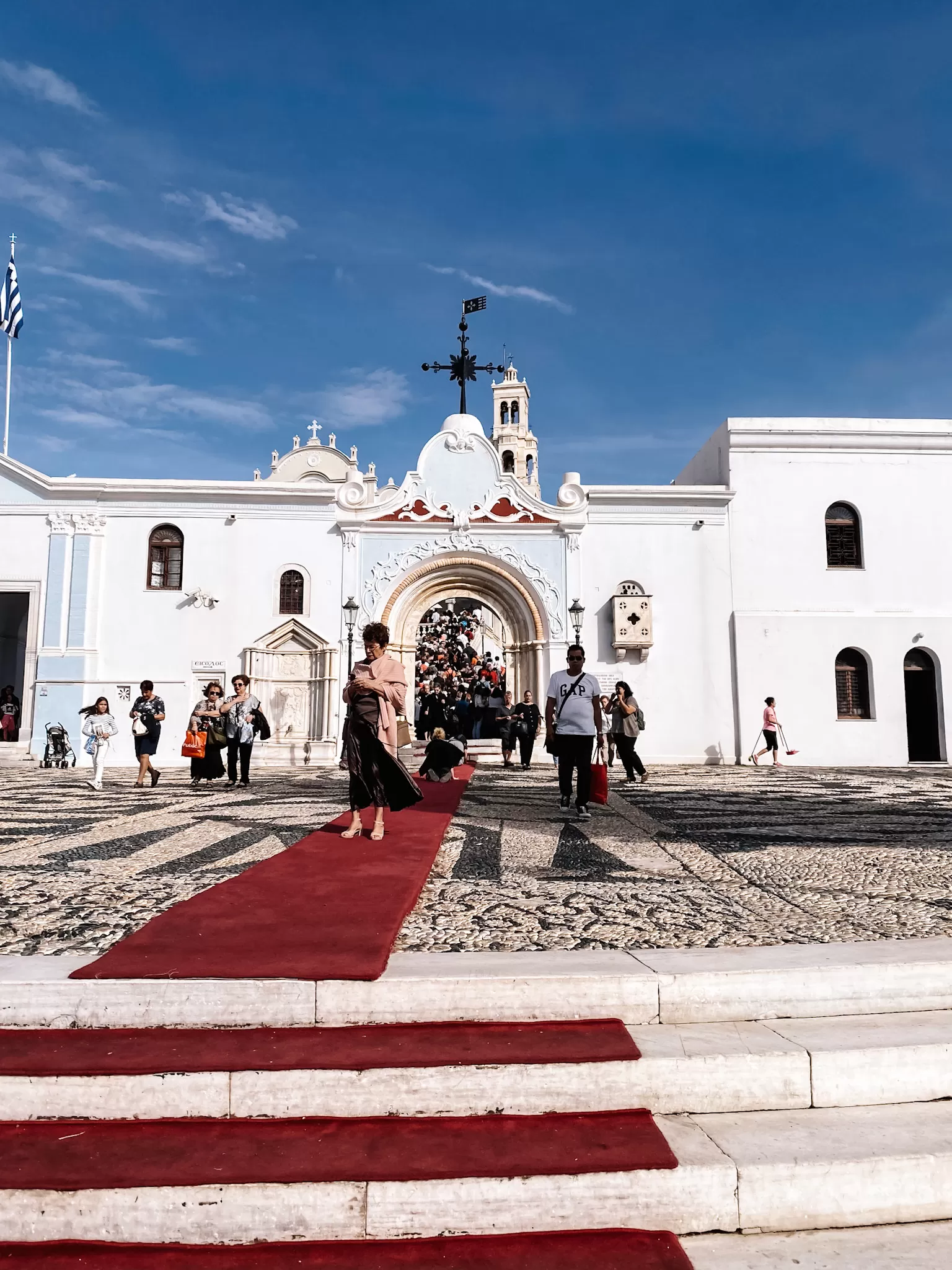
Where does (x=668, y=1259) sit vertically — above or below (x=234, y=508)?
below

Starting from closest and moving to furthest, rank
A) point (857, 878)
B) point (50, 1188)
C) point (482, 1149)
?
1. point (50, 1188)
2. point (482, 1149)
3. point (857, 878)

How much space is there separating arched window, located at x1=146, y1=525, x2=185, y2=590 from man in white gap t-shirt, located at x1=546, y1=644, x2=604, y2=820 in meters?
12.9

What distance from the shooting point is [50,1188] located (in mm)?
2020

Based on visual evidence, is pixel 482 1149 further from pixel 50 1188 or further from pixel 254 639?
pixel 254 639

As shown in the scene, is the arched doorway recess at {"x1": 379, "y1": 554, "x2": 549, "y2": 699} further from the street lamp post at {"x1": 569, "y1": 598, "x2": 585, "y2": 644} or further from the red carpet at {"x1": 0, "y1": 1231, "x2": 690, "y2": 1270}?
the red carpet at {"x1": 0, "y1": 1231, "x2": 690, "y2": 1270}

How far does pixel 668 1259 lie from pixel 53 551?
1878 centimetres

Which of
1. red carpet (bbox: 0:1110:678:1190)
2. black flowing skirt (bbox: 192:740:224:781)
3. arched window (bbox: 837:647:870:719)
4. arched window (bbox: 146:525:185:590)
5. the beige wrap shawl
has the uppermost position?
arched window (bbox: 146:525:185:590)

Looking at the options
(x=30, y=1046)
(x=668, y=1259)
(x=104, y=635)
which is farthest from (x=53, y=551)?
(x=668, y=1259)

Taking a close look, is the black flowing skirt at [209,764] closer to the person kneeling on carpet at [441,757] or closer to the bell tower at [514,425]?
the person kneeling on carpet at [441,757]

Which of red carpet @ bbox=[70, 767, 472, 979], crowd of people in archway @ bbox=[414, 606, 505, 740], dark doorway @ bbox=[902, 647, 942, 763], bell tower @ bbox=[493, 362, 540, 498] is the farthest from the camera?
bell tower @ bbox=[493, 362, 540, 498]

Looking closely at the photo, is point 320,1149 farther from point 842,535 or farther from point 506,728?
point 842,535

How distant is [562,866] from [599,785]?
213 centimetres

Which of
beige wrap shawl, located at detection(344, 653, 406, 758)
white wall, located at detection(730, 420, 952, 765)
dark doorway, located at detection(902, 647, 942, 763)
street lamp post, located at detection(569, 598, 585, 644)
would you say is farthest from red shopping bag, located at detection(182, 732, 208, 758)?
dark doorway, located at detection(902, 647, 942, 763)

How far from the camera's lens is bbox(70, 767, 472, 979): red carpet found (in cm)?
292
